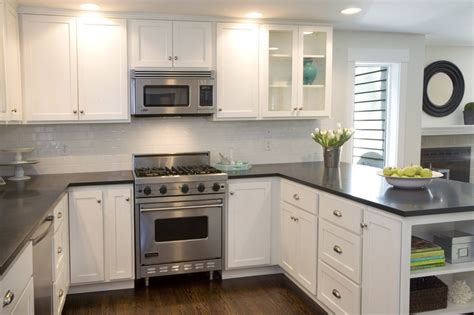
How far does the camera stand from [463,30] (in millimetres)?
4848

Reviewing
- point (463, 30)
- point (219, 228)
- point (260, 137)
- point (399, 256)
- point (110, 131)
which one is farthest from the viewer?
point (463, 30)

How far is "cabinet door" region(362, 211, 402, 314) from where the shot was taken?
7.43 ft

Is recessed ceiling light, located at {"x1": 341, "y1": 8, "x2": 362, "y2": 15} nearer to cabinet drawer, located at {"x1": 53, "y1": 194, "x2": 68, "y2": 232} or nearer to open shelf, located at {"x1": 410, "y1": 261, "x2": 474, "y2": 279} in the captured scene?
open shelf, located at {"x1": 410, "y1": 261, "x2": 474, "y2": 279}

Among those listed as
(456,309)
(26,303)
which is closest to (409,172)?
(456,309)

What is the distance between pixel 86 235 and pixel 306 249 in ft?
5.54

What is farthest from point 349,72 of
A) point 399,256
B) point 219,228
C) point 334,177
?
point 399,256

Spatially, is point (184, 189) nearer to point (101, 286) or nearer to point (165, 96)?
point (165, 96)

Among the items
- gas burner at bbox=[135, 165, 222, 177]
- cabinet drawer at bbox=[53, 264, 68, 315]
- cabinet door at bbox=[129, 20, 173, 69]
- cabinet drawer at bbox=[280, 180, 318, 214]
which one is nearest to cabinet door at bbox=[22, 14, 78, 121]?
cabinet door at bbox=[129, 20, 173, 69]

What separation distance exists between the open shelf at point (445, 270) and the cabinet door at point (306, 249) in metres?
0.90

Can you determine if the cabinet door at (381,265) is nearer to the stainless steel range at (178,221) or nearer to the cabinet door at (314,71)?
the stainless steel range at (178,221)

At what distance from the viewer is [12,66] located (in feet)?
10.8

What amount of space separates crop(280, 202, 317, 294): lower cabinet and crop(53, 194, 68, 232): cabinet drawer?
1.72 metres

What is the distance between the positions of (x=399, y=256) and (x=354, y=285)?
0.51 m

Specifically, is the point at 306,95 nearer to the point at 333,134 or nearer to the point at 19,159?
the point at 333,134
